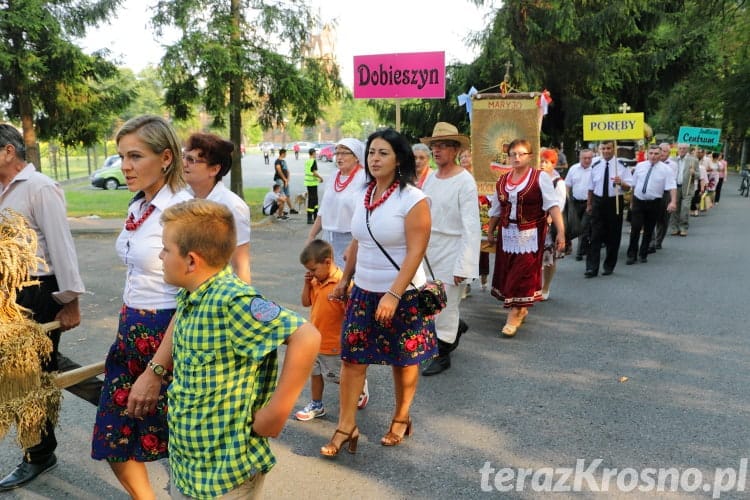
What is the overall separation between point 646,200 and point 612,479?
25.7ft

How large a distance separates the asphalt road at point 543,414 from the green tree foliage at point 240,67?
29.1 feet

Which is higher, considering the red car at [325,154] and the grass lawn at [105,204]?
the red car at [325,154]

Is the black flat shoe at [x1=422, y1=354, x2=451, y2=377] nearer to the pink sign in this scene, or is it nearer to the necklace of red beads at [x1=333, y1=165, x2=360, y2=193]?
the necklace of red beads at [x1=333, y1=165, x2=360, y2=193]

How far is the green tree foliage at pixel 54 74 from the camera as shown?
13.8 m

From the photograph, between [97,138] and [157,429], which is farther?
[97,138]

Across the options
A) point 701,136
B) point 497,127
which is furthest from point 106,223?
point 701,136

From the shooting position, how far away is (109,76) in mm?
16266

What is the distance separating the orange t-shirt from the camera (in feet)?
13.9

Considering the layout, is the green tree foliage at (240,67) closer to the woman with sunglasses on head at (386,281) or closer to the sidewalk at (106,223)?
the sidewalk at (106,223)

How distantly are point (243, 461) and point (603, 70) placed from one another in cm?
1855

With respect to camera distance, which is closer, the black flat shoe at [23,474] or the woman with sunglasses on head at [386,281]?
the black flat shoe at [23,474]

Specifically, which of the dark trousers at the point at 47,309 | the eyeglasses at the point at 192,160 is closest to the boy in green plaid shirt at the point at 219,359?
the eyeglasses at the point at 192,160

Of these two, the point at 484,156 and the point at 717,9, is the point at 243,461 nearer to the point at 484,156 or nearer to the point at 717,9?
the point at 484,156

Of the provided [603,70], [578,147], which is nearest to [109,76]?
[603,70]
